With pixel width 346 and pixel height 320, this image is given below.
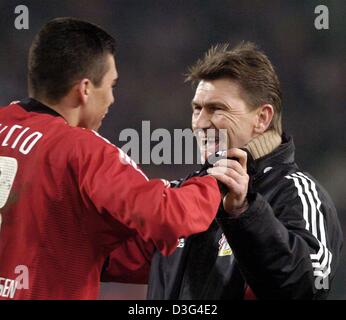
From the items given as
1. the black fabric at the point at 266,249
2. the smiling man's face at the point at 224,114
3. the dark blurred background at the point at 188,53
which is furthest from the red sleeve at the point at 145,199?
the dark blurred background at the point at 188,53

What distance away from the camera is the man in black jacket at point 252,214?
1.89 m

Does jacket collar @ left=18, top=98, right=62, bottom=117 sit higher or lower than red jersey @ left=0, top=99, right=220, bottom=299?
higher

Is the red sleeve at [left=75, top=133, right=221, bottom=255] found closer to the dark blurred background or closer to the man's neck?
the man's neck

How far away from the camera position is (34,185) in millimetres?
1886

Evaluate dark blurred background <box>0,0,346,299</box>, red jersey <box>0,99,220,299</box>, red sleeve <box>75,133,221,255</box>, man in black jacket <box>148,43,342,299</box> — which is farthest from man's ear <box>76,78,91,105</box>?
dark blurred background <box>0,0,346,299</box>

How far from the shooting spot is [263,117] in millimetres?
2486

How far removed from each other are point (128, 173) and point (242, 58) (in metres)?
0.84

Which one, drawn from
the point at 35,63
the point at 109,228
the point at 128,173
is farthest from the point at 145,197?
the point at 35,63

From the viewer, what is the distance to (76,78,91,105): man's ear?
6.87ft

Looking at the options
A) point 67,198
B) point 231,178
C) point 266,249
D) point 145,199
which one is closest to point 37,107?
point 67,198

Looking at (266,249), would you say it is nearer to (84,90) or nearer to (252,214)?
(252,214)

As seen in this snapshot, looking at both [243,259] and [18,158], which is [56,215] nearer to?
[18,158]

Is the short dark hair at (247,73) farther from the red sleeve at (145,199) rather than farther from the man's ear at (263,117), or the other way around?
A: the red sleeve at (145,199)

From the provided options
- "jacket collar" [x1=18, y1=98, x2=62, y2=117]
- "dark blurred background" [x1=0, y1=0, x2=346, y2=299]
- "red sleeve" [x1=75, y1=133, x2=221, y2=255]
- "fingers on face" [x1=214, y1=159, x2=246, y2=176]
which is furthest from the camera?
"dark blurred background" [x1=0, y1=0, x2=346, y2=299]
